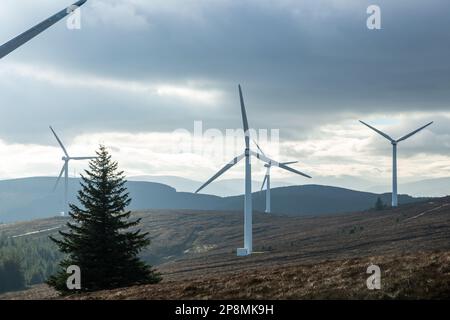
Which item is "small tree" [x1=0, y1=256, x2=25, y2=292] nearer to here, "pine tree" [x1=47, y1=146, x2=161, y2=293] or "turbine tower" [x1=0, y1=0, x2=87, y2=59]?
"pine tree" [x1=47, y1=146, x2=161, y2=293]

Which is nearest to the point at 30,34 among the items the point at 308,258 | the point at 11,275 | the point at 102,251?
the point at 102,251

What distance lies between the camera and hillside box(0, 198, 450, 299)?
78.3ft

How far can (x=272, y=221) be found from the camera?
194 meters

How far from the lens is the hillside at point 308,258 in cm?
2386

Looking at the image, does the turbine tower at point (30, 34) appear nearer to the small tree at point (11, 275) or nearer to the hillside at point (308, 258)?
the hillside at point (308, 258)

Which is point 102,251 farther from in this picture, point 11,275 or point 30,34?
point 11,275

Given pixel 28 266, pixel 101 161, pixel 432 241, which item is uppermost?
pixel 101 161

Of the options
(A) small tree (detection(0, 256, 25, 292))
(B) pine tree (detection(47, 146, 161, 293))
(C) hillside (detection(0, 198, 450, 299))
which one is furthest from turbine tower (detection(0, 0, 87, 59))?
(A) small tree (detection(0, 256, 25, 292))

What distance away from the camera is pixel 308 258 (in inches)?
3430
